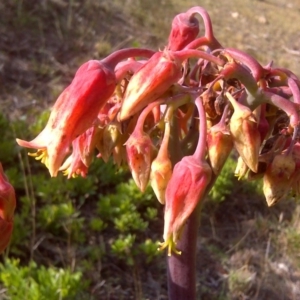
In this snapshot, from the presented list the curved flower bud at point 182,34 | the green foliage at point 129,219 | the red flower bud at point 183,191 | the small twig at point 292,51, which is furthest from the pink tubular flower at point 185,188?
the small twig at point 292,51

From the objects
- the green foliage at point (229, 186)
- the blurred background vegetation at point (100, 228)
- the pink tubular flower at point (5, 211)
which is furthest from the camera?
the green foliage at point (229, 186)

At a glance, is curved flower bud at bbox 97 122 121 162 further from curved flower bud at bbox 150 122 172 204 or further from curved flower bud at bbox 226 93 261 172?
curved flower bud at bbox 226 93 261 172

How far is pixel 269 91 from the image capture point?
1.14 meters

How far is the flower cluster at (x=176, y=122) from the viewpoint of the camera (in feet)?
3.49

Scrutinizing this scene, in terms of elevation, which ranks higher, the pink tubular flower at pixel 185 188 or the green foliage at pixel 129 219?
the pink tubular flower at pixel 185 188

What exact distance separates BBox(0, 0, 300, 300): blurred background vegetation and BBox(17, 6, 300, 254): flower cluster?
1622 millimetres

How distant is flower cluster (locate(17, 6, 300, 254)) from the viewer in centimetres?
106

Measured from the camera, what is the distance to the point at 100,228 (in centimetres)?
322

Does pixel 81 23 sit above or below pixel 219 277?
above

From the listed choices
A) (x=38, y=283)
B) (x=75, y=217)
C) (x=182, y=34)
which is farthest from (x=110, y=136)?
(x=75, y=217)

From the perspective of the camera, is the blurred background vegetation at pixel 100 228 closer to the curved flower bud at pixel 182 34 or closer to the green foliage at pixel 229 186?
the green foliage at pixel 229 186

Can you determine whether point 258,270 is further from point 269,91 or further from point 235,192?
point 269,91

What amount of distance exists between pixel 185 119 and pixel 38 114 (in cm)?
283

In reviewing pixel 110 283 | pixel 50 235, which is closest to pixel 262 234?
pixel 110 283
